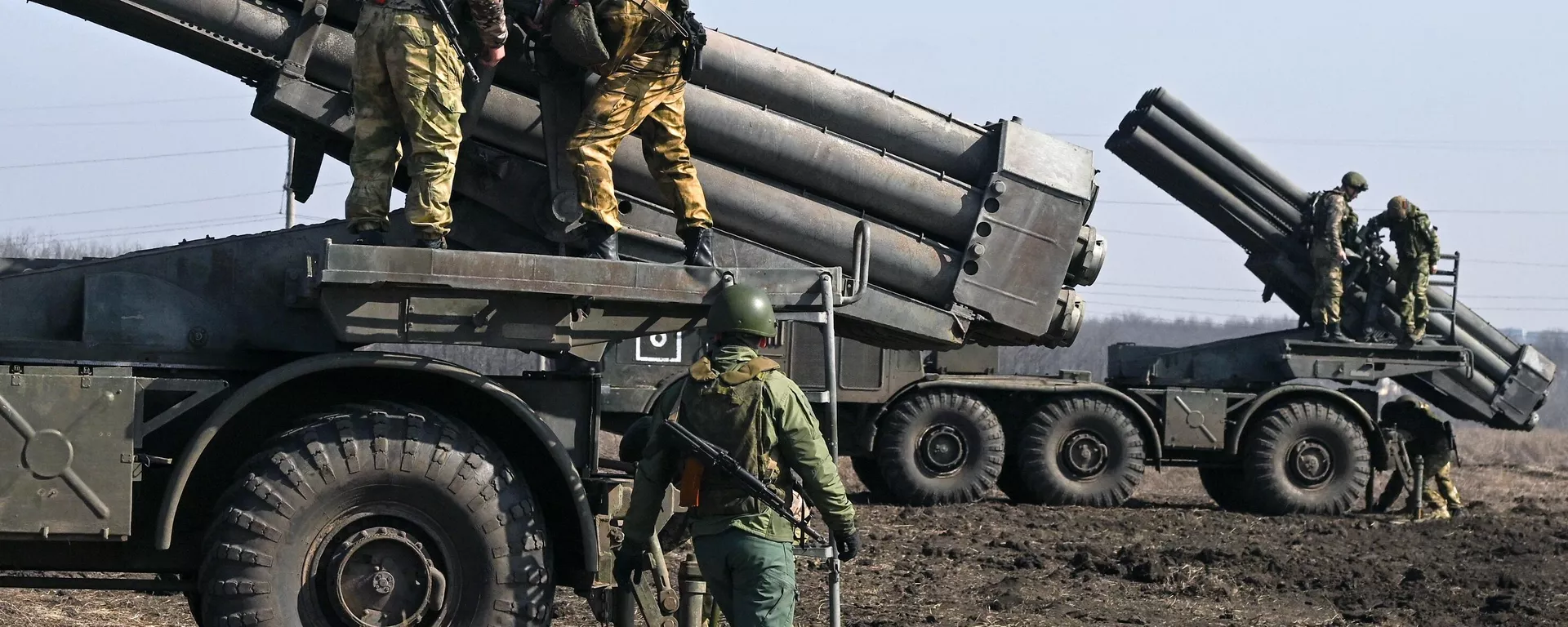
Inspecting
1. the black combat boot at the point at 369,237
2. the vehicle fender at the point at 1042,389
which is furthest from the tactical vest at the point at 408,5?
the vehicle fender at the point at 1042,389

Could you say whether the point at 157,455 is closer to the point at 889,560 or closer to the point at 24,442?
the point at 24,442

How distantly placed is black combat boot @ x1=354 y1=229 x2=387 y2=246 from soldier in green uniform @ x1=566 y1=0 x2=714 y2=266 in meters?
0.71

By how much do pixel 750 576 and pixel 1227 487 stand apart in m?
12.1

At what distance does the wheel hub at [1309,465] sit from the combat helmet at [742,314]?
37.5 feet

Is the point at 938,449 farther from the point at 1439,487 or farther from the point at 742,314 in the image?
the point at 742,314

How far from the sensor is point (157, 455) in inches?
240

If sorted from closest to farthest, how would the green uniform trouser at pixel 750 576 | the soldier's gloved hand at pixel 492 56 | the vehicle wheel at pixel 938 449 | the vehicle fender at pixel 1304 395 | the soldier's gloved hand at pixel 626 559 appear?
the green uniform trouser at pixel 750 576, the soldier's gloved hand at pixel 626 559, the soldier's gloved hand at pixel 492 56, the vehicle wheel at pixel 938 449, the vehicle fender at pixel 1304 395

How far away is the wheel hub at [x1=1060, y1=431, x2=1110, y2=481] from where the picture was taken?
15.5 m

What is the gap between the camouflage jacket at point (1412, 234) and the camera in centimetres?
1614

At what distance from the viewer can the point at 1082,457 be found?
1558 centimetres

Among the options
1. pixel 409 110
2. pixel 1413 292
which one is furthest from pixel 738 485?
pixel 1413 292

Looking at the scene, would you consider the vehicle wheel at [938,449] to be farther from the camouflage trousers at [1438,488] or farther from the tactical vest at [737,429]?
the tactical vest at [737,429]

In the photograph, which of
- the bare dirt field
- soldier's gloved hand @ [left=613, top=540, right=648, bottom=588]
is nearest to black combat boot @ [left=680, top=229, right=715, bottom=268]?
soldier's gloved hand @ [left=613, top=540, right=648, bottom=588]

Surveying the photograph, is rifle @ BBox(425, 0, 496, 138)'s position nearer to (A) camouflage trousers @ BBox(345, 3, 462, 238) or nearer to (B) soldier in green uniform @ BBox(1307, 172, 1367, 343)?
(A) camouflage trousers @ BBox(345, 3, 462, 238)
